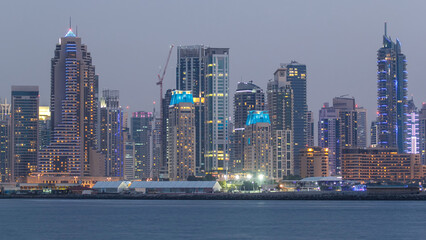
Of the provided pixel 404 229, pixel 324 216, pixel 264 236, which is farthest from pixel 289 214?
pixel 264 236

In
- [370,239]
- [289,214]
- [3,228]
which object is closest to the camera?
[370,239]

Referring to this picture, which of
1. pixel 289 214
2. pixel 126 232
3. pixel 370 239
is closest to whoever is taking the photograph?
pixel 370 239

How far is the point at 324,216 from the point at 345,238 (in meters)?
45.9

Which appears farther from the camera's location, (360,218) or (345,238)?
(360,218)

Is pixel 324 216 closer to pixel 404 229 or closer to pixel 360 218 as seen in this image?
pixel 360 218

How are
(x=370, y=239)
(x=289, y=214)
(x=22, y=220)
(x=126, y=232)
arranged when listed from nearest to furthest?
(x=370, y=239) → (x=126, y=232) → (x=22, y=220) → (x=289, y=214)

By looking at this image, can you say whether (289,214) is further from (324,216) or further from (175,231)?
(175,231)

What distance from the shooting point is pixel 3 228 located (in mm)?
129250

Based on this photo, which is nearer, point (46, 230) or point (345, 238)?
point (345, 238)

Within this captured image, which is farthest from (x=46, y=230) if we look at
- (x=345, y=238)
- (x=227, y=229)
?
(x=345, y=238)

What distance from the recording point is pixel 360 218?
150m

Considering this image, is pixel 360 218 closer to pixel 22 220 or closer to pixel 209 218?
pixel 209 218

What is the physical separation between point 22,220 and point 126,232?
37.2 m

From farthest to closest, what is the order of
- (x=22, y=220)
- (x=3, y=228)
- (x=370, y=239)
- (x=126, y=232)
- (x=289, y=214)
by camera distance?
(x=289, y=214)
(x=22, y=220)
(x=3, y=228)
(x=126, y=232)
(x=370, y=239)
